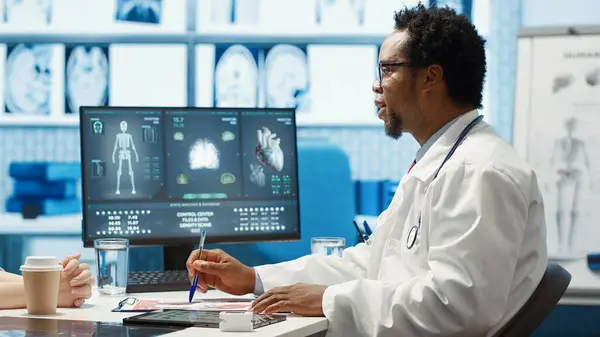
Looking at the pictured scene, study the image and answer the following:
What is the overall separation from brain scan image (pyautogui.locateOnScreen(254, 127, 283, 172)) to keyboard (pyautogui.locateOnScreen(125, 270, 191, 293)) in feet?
1.38

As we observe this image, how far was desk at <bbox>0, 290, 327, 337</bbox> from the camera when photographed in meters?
1.53

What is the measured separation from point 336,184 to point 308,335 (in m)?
1.89

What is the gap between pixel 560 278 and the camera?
5.99 feet

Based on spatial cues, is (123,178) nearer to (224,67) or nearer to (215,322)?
(215,322)

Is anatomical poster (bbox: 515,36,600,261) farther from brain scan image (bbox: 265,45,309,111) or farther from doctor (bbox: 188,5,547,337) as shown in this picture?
doctor (bbox: 188,5,547,337)

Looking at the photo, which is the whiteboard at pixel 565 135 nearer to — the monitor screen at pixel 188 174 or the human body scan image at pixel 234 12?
the monitor screen at pixel 188 174

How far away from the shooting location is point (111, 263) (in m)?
2.25

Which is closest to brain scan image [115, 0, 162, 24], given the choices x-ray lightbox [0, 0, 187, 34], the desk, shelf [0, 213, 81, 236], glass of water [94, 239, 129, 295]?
x-ray lightbox [0, 0, 187, 34]

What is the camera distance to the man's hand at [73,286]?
1.93 meters

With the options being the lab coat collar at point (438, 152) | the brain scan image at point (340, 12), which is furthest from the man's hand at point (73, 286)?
the brain scan image at point (340, 12)

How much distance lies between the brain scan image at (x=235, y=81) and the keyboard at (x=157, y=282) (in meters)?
1.80

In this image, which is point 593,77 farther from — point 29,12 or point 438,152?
point 29,12

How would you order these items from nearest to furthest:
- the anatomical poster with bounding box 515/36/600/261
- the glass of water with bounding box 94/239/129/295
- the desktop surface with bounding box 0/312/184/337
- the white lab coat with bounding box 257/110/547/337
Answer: the desktop surface with bounding box 0/312/184/337 → the white lab coat with bounding box 257/110/547/337 → the glass of water with bounding box 94/239/129/295 → the anatomical poster with bounding box 515/36/600/261

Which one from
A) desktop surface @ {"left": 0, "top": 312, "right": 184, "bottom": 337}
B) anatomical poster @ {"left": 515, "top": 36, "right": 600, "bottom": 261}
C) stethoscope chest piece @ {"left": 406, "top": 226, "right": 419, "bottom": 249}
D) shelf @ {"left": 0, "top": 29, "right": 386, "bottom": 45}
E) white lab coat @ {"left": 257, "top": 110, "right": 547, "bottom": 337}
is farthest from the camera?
shelf @ {"left": 0, "top": 29, "right": 386, "bottom": 45}
